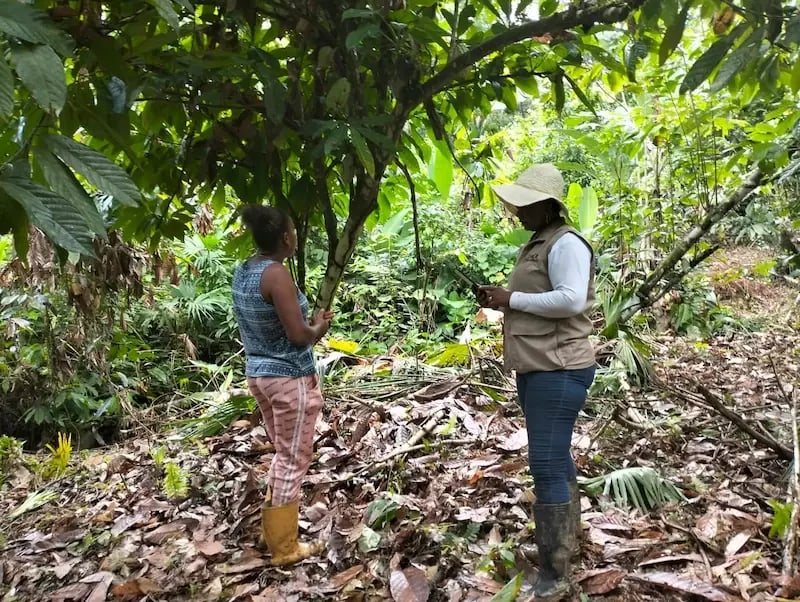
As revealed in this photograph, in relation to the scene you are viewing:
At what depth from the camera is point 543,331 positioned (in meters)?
2.18

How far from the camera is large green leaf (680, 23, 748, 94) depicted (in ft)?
5.44

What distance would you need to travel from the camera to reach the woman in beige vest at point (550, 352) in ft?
7.04

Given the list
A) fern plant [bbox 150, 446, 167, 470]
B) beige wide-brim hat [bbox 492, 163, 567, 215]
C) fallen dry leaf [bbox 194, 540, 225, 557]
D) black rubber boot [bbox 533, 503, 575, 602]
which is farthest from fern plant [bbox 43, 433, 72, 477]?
beige wide-brim hat [bbox 492, 163, 567, 215]

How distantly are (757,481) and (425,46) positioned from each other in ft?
8.15

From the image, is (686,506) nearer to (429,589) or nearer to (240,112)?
(429,589)

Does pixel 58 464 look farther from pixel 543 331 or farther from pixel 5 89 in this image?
pixel 5 89

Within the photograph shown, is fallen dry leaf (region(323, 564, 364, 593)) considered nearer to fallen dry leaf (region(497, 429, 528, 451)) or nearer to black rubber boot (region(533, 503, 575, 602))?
black rubber boot (region(533, 503, 575, 602))

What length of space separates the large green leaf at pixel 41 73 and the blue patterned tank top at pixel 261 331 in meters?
1.39

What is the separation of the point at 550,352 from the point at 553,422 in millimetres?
248

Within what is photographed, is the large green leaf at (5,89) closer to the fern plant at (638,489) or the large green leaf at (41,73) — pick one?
the large green leaf at (41,73)

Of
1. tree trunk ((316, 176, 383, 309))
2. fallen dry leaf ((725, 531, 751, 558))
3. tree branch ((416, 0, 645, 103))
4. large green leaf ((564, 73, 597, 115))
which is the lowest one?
fallen dry leaf ((725, 531, 751, 558))

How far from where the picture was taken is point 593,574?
2.32 metres

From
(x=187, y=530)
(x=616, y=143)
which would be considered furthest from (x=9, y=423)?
(x=616, y=143)

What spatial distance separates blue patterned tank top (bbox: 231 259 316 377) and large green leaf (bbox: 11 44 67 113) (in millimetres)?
1385
